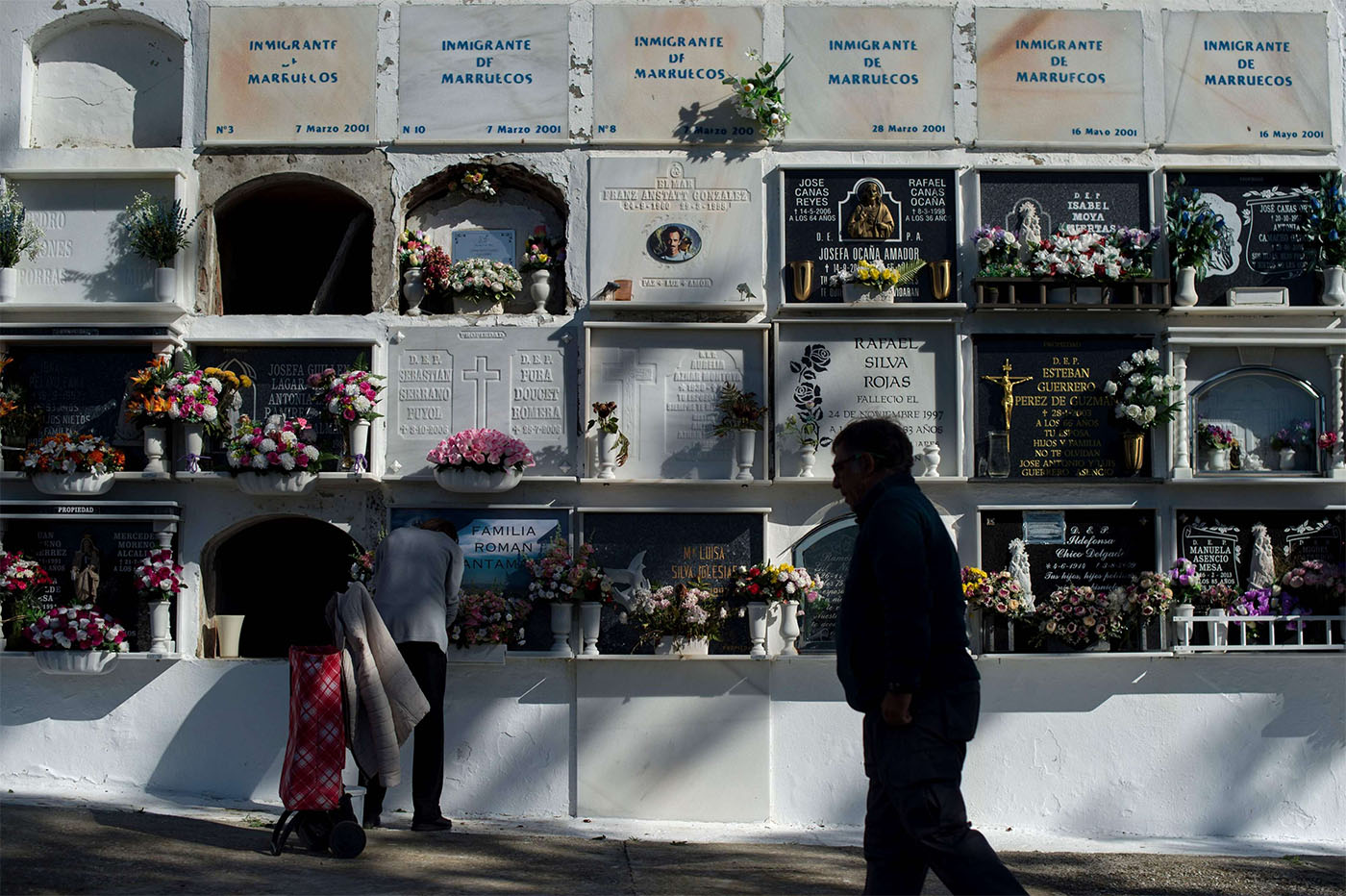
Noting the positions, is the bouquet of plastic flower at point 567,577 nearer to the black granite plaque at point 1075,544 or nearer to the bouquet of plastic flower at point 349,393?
the bouquet of plastic flower at point 349,393

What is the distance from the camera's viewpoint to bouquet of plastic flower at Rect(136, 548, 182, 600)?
294 inches

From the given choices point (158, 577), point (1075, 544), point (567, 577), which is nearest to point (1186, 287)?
point (1075, 544)

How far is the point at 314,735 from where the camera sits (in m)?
5.71

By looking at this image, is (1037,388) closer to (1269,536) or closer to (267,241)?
(1269,536)

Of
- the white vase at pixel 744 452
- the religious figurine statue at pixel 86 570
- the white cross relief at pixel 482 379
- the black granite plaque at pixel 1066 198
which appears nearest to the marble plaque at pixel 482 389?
the white cross relief at pixel 482 379

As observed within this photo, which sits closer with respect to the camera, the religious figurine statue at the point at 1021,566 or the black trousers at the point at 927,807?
the black trousers at the point at 927,807

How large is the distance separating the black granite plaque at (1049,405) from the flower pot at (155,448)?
489cm

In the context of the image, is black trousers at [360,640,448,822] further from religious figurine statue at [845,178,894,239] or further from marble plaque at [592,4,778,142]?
religious figurine statue at [845,178,894,239]

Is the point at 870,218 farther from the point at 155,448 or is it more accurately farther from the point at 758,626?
Answer: the point at 155,448

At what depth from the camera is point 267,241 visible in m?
9.61

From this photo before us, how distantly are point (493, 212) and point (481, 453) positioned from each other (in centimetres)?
172

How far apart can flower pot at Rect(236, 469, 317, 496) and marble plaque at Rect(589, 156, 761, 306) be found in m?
2.05

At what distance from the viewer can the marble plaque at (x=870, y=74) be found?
26.1ft

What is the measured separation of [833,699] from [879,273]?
2.56 m
